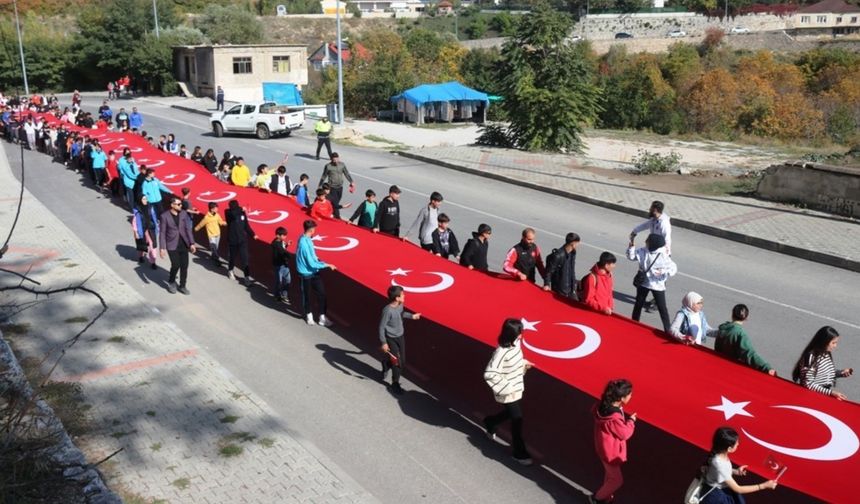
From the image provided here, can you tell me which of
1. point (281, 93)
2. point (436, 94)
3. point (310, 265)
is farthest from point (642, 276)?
point (281, 93)

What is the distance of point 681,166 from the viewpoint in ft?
89.2

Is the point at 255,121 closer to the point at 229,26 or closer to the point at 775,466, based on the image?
the point at 775,466

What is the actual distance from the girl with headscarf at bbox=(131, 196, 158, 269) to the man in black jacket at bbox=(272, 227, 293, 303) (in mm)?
3599

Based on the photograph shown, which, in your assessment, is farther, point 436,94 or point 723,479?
point 436,94

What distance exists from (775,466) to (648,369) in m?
1.95

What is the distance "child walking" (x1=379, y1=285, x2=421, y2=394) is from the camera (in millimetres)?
9102

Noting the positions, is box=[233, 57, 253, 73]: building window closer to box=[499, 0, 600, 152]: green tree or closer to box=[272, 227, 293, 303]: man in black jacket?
box=[499, 0, 600, 152]: green tree

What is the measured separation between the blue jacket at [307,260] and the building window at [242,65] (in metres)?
46.0

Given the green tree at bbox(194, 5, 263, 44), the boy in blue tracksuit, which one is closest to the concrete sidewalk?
the boy in blue tracksuit

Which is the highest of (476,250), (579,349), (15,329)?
(476,250)

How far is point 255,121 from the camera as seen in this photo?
33938mm

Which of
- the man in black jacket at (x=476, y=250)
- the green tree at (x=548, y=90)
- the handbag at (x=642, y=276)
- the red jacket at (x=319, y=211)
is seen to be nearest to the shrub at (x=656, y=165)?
the green tree at (x=548, y=90)

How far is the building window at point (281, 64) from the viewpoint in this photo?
183ft

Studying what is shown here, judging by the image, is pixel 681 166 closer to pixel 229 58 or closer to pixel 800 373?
pixel 800 373
